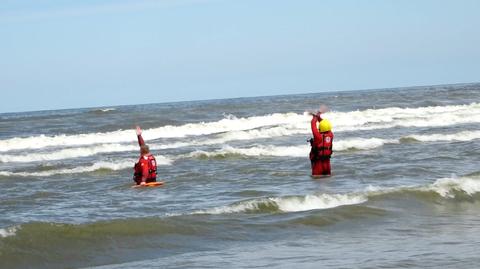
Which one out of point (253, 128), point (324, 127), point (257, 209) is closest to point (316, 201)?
point (257, 209)

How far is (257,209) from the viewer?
11.4 m

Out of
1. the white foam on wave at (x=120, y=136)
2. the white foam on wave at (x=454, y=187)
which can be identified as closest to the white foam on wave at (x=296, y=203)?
the white foam on wave at (x=454, y=187)

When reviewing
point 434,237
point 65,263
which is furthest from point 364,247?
point 65,263

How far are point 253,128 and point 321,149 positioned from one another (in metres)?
18.7

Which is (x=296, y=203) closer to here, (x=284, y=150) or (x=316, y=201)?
(x=316, y=201)

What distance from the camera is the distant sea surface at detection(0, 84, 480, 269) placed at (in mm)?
8562

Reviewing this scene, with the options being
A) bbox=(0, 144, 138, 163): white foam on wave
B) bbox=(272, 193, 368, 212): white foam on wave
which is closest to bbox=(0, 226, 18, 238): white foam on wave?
bbox=(272, 193, 368, 212): white foam on wave

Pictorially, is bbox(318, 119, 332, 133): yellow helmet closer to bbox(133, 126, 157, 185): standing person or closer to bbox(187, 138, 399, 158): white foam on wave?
bbox(133, 126, 157, 185): standing person

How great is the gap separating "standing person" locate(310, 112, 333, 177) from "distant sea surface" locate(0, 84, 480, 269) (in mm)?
361

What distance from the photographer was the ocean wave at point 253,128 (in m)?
31.8

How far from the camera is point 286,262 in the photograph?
26.2ft

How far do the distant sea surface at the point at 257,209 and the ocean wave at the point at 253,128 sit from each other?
5.93 metres

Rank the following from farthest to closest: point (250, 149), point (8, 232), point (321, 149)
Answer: point (250, 149) < point (321, 149) < point (8, 232)

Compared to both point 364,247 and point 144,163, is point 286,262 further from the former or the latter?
point 144,163
